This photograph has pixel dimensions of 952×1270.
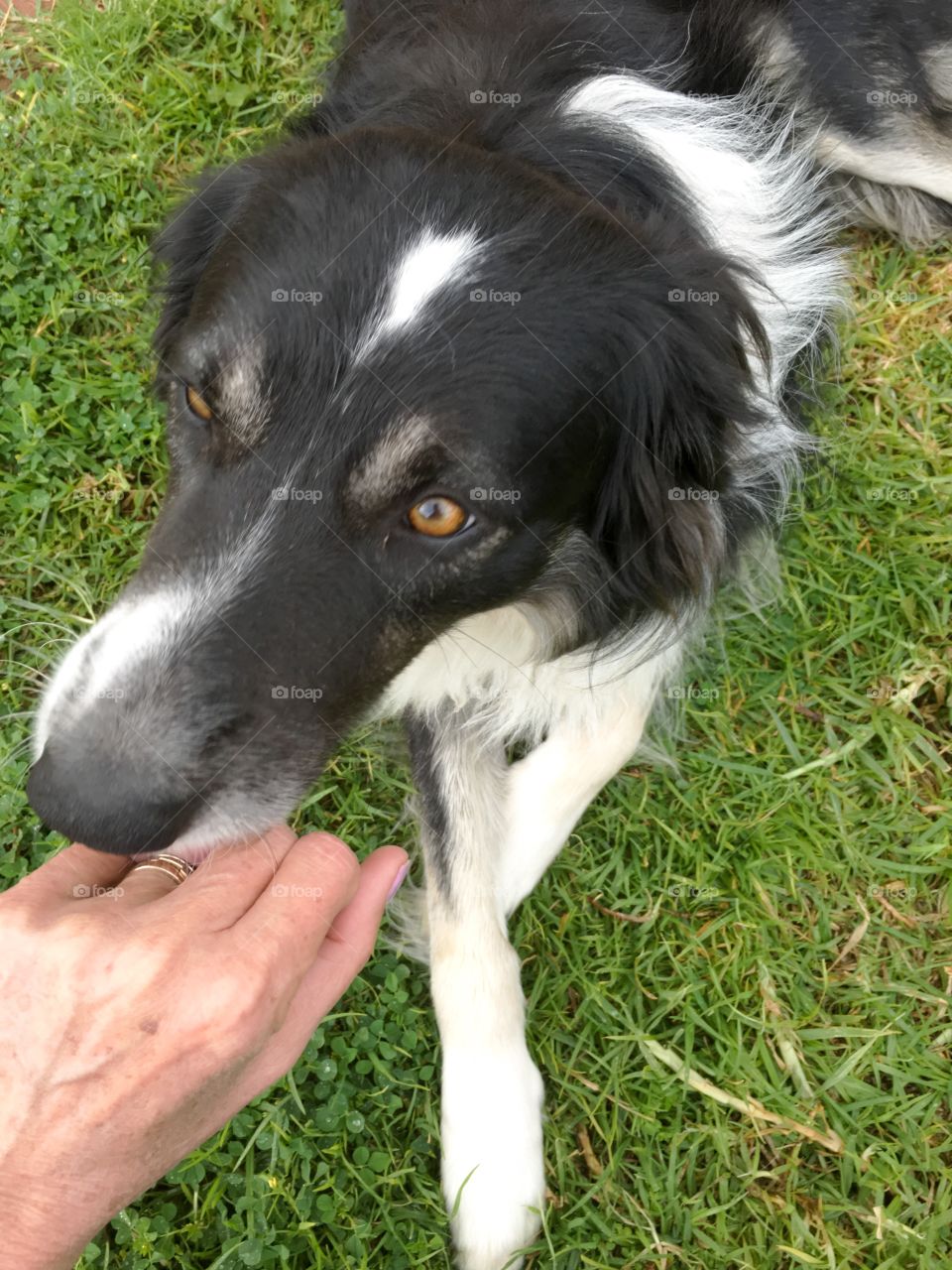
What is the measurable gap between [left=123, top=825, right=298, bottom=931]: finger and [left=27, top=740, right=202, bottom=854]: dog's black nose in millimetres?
136

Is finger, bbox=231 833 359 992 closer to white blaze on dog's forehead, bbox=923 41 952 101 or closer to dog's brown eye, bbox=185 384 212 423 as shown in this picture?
dog's brown eye, bbox=185 384 212 423

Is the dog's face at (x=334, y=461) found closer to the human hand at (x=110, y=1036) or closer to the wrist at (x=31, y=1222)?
the human hand at (x=110, y=1036)

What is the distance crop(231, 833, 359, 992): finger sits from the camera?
6.98 feet

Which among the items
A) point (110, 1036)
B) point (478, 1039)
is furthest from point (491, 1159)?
point (110, 1036)

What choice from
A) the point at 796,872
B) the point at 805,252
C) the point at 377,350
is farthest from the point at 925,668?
the point at 377,350

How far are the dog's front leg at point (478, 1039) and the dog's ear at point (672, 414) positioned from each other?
36.2 inches

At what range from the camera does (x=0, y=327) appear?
Answer: 4.16 meters

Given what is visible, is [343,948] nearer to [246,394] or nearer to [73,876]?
[73,876]

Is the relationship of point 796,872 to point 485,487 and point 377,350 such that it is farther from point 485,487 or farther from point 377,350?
point 377,350

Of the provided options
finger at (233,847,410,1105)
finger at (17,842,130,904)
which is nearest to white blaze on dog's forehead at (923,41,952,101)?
finger at (233,847,410,1105)

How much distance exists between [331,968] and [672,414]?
5.18ft

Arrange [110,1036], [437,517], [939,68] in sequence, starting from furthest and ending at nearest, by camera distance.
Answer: [939,68] → [437,517] → [110,1036]

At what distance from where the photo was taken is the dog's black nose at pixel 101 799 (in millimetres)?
2156

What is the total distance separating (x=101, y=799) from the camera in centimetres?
215
